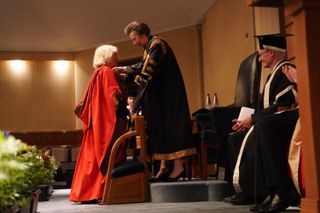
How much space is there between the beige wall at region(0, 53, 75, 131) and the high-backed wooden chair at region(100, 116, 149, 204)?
8.59 metres

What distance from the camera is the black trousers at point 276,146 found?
3.05 metres

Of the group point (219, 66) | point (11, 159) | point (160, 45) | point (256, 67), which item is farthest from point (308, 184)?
point (219, 66)

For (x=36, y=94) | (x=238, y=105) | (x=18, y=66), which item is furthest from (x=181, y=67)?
(x=238, y=105)

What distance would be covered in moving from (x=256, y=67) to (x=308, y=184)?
2204mm

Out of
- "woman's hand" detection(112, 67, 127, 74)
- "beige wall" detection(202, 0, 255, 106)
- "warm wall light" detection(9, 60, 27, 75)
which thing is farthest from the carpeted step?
"warm wall light" detection(9, 60, 27, 75)

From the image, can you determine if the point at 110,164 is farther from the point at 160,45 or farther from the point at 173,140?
the point at 160,45

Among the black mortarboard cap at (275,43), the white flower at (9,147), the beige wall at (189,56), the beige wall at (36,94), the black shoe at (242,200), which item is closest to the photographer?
the white flower at (9,147)

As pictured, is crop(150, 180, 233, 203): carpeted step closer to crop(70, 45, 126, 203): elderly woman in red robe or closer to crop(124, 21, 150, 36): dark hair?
crop(70, 45, 126, 203): elderly woman in red robe

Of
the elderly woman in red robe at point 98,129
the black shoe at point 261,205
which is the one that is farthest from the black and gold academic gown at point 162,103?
the black shoe at point 261,205

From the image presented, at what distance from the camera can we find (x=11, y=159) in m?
1.72

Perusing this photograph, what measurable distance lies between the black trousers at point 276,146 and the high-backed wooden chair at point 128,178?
1615 millimetres

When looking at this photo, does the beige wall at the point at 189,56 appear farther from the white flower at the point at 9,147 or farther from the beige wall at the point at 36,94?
the white flower at the point at 9,147

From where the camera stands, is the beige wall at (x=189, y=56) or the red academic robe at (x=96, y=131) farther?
the beige wall at (x=189, y=56)

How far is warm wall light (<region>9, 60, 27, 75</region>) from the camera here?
1291cm
